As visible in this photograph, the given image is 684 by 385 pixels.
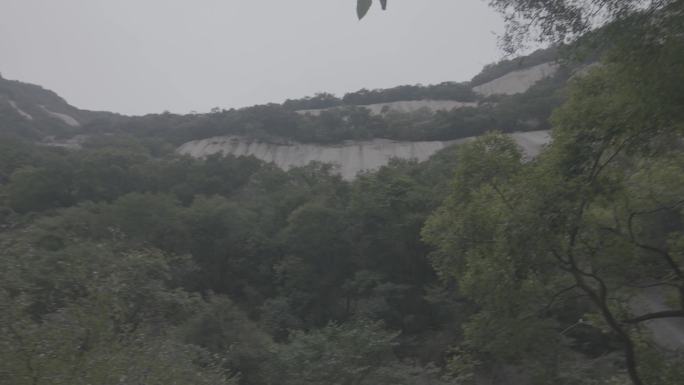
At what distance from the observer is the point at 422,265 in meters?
26.1

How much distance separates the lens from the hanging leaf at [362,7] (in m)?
2.67

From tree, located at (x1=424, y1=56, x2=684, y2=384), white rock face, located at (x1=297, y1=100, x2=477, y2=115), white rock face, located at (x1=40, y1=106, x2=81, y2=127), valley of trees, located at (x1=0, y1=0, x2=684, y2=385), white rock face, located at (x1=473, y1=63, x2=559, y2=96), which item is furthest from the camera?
white rock face, located at (x1=40, y1=106, x2=81, y2=127)

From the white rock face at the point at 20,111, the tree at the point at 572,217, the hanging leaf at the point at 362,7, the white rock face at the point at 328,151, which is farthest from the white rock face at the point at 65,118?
the hanging leaf at the point at 362,7

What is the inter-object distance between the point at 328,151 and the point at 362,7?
176 feet

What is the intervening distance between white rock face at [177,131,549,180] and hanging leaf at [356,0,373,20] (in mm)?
46221

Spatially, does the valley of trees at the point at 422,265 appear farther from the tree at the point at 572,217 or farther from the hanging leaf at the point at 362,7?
the hanging leaf at the point at 362,7

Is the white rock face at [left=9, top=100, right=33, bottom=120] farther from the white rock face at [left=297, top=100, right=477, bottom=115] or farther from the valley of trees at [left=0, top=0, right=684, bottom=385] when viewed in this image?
the valley of trees at [left=0, top=0, right=684, bottom=385]

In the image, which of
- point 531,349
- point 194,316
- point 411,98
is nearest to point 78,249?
point 194,316

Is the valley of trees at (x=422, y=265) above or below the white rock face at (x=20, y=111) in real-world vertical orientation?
below

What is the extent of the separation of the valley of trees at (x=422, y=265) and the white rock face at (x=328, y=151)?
61.0 feet

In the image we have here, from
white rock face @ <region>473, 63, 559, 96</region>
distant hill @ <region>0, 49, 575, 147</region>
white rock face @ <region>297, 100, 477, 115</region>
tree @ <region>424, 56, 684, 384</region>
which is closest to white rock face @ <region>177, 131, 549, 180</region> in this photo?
distant hill @ <region>0, 49, 575, 147</region>

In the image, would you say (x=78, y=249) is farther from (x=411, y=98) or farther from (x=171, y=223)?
(x=411, y=98)

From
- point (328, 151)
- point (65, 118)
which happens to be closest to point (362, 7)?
point (328, 151)

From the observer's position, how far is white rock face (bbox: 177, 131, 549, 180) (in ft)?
172
